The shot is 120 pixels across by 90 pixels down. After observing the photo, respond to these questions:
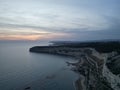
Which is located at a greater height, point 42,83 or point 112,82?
point 112,82

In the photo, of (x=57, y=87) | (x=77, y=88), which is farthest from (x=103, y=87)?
(x=57, y=87)

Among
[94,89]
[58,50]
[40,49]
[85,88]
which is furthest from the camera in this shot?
[40,49]

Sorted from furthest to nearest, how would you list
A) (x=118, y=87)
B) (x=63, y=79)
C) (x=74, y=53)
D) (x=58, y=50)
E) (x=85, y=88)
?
(x=58, y=50) < (x=74, y=53) < (x=63, y=79) < (x=85, y=88) < (x=118, y=87)

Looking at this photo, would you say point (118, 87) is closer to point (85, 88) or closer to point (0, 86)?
point (85, 88)

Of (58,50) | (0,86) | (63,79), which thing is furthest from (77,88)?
(58,50)

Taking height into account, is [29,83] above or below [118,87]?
below

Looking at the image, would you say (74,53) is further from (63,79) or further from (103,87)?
(103,87)

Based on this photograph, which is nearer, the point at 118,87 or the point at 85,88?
the point at 118,87

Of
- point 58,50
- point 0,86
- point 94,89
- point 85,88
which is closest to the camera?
point 94,89

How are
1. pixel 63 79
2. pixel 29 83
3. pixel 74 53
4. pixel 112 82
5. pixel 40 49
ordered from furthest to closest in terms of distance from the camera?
1. pixel 40 49
2. pixel 74 53
3. pixel 63 79
4. pixel 29 83
5. pixel 112 82
